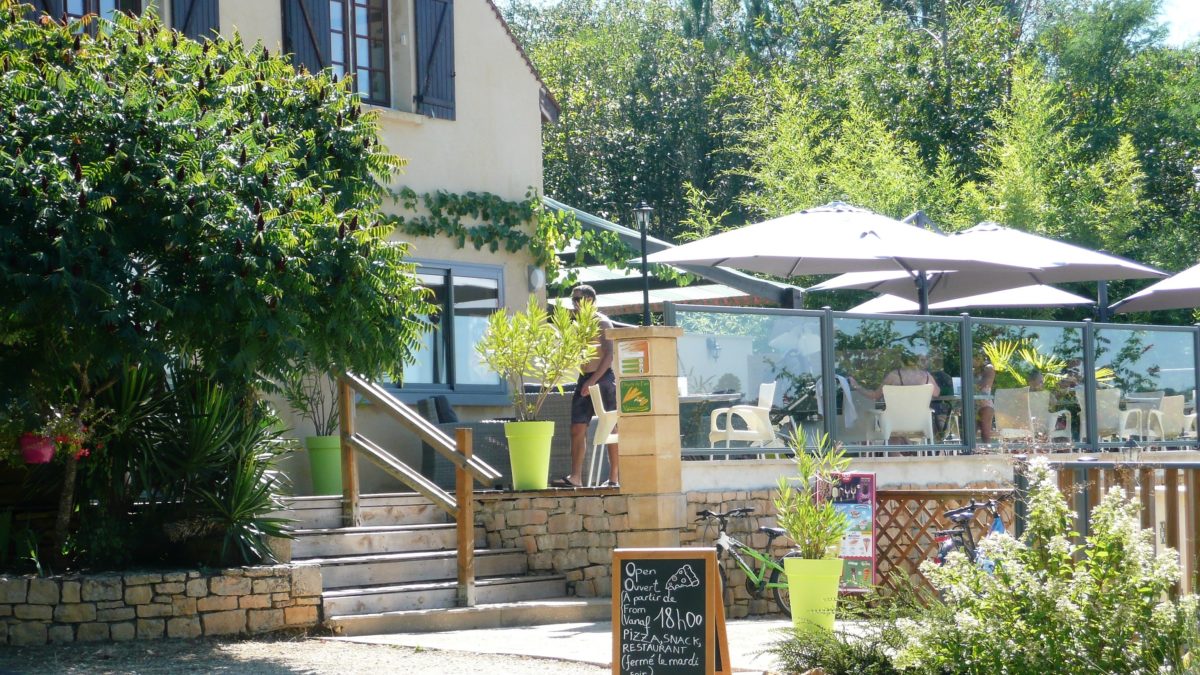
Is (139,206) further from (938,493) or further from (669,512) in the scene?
(938,493)

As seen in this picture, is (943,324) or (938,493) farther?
(943,324)

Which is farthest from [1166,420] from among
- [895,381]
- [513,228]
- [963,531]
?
[513,228]

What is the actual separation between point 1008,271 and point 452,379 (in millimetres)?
5847

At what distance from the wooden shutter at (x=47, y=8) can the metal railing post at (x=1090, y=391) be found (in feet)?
32.3

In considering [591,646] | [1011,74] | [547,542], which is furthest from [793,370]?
[1011,74]

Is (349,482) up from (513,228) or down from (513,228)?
down

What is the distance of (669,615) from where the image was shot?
676 cm

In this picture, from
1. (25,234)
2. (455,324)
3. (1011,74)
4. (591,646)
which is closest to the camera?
(25,234)

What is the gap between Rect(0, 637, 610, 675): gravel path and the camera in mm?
8047

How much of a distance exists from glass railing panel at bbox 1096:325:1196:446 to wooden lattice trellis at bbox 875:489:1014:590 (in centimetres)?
303

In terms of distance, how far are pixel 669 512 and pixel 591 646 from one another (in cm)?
193

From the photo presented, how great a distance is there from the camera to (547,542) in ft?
37.1

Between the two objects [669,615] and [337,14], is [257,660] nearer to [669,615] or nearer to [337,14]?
[669,615]

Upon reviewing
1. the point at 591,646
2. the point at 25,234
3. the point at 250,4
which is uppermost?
the point at 250,4
